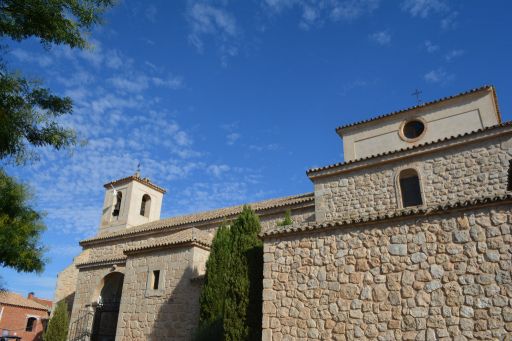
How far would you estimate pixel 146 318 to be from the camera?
12047 millimetres

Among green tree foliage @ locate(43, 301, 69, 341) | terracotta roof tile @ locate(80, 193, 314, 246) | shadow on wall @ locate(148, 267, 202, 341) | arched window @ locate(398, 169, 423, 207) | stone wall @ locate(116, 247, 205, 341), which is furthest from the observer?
terracotta roof tile @ locate(80, 193, 314, 246)

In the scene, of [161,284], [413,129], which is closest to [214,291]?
[161,284]

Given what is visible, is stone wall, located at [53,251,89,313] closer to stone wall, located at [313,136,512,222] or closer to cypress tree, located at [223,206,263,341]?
stone wall, located at [313,136,512,222]

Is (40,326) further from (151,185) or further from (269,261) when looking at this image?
(269,261)

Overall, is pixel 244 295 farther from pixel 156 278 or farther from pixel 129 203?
pixel 129 203

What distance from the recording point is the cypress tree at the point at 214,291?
10145 mm

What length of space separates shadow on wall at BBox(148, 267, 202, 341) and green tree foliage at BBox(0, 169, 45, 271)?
11.7ft

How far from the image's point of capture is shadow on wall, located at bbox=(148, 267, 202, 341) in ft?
36.8

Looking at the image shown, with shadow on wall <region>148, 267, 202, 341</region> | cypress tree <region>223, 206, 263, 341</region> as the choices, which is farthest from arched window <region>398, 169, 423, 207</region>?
shadow on wall <region>148, 267, 202, 341</region>

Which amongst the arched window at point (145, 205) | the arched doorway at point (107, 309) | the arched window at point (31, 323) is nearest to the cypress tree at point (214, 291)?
the arched doorway at point (107, 309)

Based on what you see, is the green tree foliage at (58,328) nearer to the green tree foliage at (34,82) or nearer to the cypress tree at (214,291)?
the cypress tree at (214,291)

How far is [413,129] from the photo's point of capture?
14.3m

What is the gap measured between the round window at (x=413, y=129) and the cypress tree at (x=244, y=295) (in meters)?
7.66

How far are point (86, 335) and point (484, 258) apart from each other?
13932 millimetres
